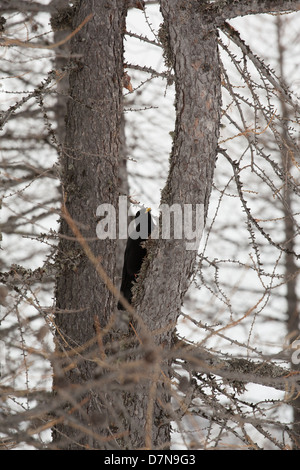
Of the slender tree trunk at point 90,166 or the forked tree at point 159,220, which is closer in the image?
the forked tree at point 159,220

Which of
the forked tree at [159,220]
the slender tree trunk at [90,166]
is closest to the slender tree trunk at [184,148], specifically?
the forked tree at [159,220]

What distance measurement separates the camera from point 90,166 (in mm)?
3326

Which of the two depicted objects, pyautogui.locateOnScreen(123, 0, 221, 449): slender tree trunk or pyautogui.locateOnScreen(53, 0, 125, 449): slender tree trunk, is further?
pyautogui.locateOnScreen(53, 0, 125, 449): slender tree trunk

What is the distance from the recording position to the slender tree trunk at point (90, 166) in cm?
321

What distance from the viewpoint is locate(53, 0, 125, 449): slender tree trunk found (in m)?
3.21

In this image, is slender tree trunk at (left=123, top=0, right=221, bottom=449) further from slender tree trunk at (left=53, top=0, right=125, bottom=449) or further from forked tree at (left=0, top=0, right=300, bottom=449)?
slender tree trunk at (left=53, top=0, right=125, bottom=449)

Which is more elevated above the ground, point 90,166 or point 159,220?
point 90,166

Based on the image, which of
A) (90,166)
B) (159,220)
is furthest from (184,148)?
(90,166)

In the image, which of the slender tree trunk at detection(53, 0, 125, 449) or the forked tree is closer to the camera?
the forked tree

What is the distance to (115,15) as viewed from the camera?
137 inches

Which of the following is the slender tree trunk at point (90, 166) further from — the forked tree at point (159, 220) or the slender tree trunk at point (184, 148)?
the slender tree trunk at point (184, 148)

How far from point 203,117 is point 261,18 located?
5.72m

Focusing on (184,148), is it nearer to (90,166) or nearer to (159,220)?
(159,220)

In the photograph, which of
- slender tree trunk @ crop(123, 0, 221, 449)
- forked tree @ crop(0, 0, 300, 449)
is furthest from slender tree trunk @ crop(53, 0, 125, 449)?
slender tree trunk @ crop(123, 0, 221, 449)
